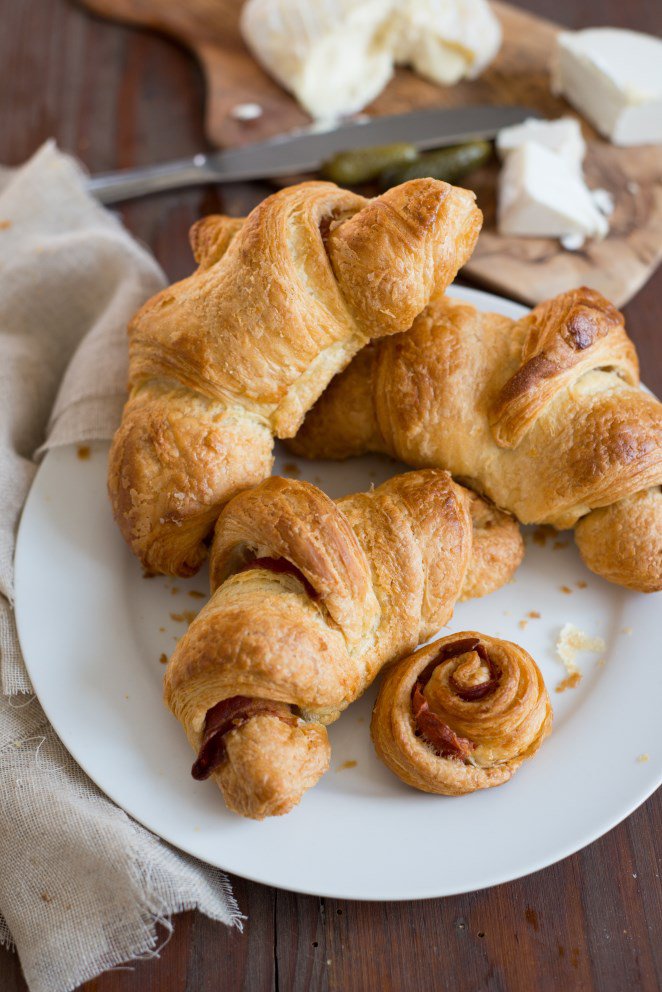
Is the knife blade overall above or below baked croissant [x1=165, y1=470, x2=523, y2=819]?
Answer: above

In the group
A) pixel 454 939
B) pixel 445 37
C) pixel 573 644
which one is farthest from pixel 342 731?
pixel 445 37

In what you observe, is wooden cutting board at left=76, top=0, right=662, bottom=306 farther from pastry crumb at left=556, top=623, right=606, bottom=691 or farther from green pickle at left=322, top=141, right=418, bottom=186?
pastry crumb at left=556, top=623, right=606, bottom=691

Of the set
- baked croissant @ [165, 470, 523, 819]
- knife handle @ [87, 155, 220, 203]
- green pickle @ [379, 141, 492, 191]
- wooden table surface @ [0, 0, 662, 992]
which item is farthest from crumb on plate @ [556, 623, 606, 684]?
knife handle @ [87, 155, 220, 203]

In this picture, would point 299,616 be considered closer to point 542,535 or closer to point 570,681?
point 570,681

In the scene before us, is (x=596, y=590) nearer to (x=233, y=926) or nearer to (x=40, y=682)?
(x=233, y=926)

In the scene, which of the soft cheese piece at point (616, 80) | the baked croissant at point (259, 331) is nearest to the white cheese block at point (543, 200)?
the soft cheese piece at point (616, 80)

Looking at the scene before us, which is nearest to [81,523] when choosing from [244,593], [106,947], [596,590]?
[244,593]
